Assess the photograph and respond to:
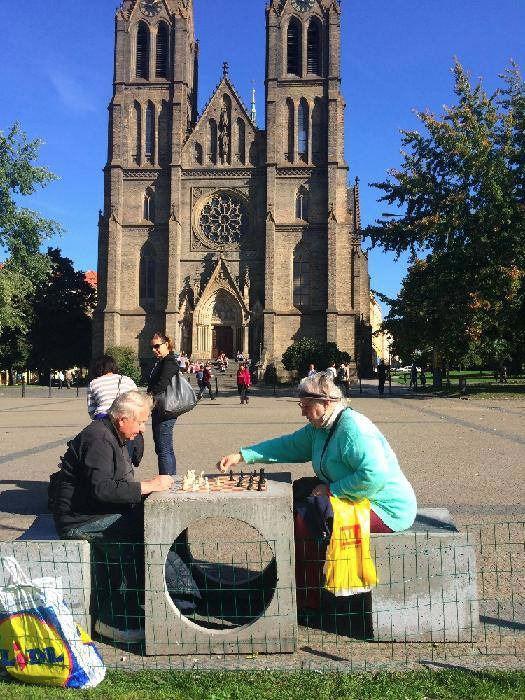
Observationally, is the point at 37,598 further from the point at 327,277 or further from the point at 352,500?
the point at 327,277

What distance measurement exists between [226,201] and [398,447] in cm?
3586

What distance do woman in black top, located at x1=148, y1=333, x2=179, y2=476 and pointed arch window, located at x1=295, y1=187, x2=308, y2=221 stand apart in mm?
37925

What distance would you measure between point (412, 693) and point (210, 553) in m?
2.66

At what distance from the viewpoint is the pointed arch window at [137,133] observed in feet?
148

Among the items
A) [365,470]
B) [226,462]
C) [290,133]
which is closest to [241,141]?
[290,133]

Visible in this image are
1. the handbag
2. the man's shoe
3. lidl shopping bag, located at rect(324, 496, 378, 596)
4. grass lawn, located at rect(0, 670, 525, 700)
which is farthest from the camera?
the handbag

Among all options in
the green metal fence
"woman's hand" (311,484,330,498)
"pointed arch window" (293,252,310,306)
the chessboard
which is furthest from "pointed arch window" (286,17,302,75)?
the green metal fence

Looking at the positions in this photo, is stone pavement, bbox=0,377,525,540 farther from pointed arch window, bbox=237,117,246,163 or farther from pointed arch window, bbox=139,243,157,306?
pointed arch window, bbox=237,117,246,163

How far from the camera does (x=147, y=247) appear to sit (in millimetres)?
45219

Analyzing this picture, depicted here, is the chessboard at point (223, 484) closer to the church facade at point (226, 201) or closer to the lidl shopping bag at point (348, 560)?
the lidl shopping bag at point (348, 560)

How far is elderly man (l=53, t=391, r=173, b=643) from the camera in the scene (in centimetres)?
410

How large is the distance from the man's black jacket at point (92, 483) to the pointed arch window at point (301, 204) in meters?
41.2

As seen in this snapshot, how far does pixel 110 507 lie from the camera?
421 cm

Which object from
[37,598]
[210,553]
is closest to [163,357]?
[210,553]
